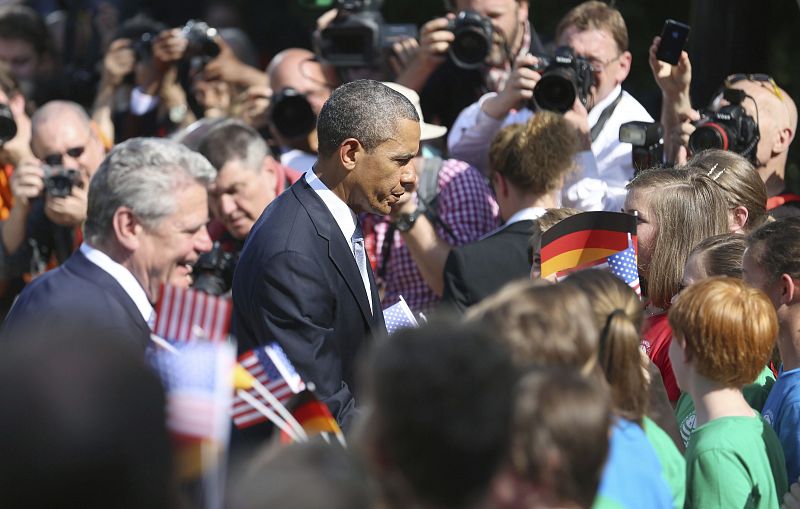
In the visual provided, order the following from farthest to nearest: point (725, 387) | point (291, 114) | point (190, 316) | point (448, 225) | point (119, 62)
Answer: point (119, 62) < point (291, 114) < point (448, 225) < point (725, 387) < point (190, 316)

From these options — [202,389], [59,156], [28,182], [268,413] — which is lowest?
[28,182]

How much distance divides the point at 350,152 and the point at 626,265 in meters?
0.99

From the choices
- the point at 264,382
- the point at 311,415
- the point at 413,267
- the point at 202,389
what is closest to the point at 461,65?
the point at 413,267

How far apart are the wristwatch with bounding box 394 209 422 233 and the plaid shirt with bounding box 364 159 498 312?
0.97 ft

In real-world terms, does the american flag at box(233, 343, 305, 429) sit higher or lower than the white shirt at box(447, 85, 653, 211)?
higher

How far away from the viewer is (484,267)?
4.65 m

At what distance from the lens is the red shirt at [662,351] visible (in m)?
3.87

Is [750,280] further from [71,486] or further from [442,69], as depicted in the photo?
[442,69]

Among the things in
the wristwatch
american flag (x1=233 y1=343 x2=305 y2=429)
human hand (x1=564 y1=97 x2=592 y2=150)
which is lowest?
the wristwatch

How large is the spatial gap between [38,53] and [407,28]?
2.79 m

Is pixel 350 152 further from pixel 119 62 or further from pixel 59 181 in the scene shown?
pixel 119 62

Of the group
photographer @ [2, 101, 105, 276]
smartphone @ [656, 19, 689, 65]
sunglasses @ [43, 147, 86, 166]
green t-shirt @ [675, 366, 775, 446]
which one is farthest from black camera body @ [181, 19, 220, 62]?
green t-shirt @ [675, 366, 775, 446]

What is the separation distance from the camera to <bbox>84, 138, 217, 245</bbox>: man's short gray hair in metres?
3.76

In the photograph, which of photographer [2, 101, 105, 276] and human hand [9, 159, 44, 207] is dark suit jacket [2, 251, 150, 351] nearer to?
photographer [2, 101, 105, 276]
